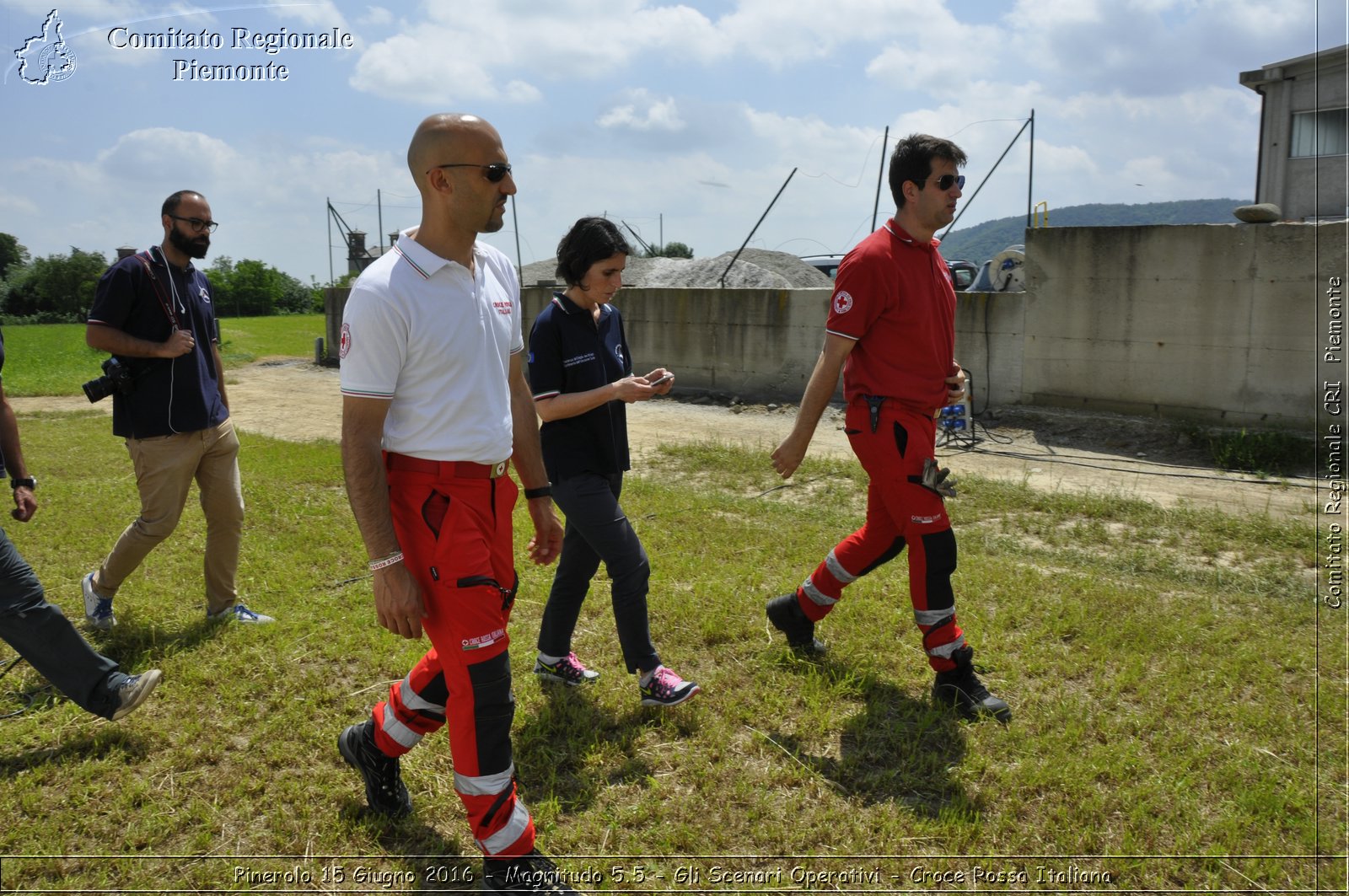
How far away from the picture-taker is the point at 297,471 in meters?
9.41

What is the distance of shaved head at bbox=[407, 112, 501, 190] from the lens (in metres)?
2.57

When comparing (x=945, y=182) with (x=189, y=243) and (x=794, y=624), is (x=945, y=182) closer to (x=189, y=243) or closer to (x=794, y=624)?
(x=794, y=624)

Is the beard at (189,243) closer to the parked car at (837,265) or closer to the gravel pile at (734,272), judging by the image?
the parked car at (837,265)

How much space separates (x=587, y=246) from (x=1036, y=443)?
28.8 ft

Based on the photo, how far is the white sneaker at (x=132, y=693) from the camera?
3.62m

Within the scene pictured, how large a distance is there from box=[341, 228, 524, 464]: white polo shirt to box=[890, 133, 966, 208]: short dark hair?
6.54 feet

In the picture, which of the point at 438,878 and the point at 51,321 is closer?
the point at 438,878

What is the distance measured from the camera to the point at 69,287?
4722 centimetres

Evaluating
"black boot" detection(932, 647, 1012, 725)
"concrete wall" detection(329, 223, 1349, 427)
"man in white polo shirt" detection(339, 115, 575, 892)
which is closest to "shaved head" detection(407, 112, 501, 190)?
"man in white polo shirt" detection(339, 115, 575, 892)

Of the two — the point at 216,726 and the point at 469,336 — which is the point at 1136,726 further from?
the point at 216,726

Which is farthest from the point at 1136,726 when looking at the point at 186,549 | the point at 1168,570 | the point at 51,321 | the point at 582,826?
the point at 51,321

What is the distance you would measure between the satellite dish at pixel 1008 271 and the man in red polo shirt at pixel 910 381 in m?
9.61

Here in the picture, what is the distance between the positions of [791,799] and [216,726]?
232 cm

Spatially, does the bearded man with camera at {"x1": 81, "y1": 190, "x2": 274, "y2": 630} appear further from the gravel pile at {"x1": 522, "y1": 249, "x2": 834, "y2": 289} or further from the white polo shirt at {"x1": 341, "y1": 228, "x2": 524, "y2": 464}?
the gravel pile at {"x1": 522, "y1": 249, "x2": 834, "y2": 289}
